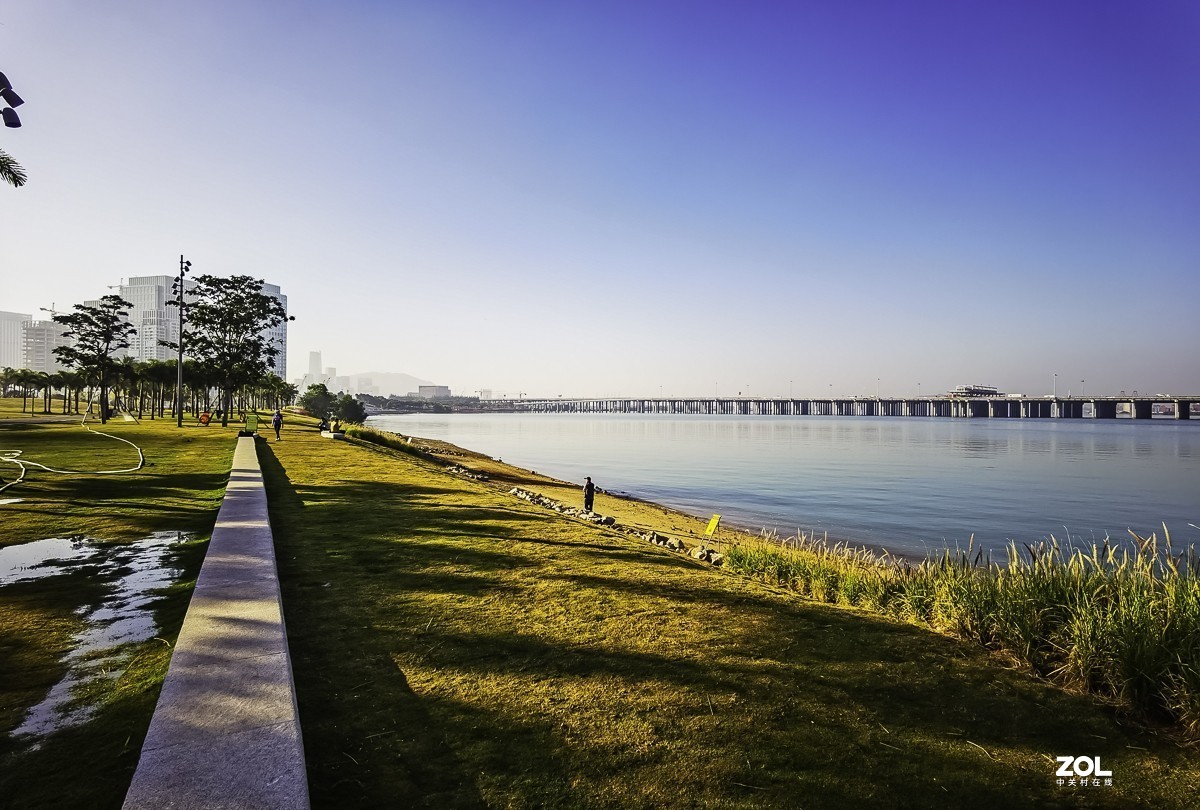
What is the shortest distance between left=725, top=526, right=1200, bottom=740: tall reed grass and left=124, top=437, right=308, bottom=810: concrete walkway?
5517mm

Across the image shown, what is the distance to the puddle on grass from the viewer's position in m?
4.01

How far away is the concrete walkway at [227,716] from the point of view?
2.89m

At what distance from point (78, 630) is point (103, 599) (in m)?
0.91

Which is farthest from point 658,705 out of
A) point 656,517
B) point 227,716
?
point 656,517

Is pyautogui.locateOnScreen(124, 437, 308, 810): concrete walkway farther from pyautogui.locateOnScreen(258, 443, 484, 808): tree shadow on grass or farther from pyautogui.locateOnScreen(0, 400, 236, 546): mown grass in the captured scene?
pyautogui.locateOnScreen(0, 400, 236, 546): mown grass

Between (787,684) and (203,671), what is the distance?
4034 mm

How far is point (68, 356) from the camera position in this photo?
42.8 meters

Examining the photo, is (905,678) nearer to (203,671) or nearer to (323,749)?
(323,749)

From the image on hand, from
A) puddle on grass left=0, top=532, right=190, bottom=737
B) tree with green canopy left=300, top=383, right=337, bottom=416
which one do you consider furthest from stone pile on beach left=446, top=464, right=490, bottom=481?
tree with green canopy left=300, top=383, right=337, bottom=416

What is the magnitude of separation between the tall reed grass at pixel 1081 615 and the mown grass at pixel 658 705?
13.4 inches

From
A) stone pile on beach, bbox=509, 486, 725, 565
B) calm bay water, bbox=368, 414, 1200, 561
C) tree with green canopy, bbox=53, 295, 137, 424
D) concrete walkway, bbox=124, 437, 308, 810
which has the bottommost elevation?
calm bay water, bbox=368, 414, 1200, 561

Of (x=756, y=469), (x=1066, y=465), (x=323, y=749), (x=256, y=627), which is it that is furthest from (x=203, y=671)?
(x=1066, y=465)

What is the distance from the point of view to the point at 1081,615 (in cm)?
527

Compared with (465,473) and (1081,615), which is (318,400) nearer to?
(465,473)
